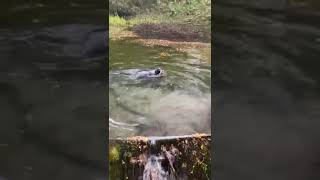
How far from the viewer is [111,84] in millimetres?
3488

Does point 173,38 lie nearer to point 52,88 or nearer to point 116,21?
point 116,21

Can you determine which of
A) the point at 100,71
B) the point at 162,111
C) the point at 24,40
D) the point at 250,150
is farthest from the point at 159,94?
the point at 24,40

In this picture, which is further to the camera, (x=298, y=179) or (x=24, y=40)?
(x=298, y=179)

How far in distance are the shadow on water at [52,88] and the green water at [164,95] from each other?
0.16 meters

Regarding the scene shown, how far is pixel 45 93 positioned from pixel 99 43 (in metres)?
0.47

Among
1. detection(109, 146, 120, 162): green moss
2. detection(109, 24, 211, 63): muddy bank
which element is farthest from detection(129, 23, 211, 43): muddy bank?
detection(109, 146, 120, 162): green moss

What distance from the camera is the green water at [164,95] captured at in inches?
139

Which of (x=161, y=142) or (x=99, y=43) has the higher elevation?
(x=99, y=43)

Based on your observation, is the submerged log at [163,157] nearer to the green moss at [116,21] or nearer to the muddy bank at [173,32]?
the muddy bank at [173,32]

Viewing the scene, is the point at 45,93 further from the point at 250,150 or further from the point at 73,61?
the point at 250,150

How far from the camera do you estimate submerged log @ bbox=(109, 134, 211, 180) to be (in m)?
3.55

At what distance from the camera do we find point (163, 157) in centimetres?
357

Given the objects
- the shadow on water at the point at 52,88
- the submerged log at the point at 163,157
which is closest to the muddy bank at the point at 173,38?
the shadow on water at the point at 52,88

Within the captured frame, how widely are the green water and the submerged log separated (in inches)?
2.2
